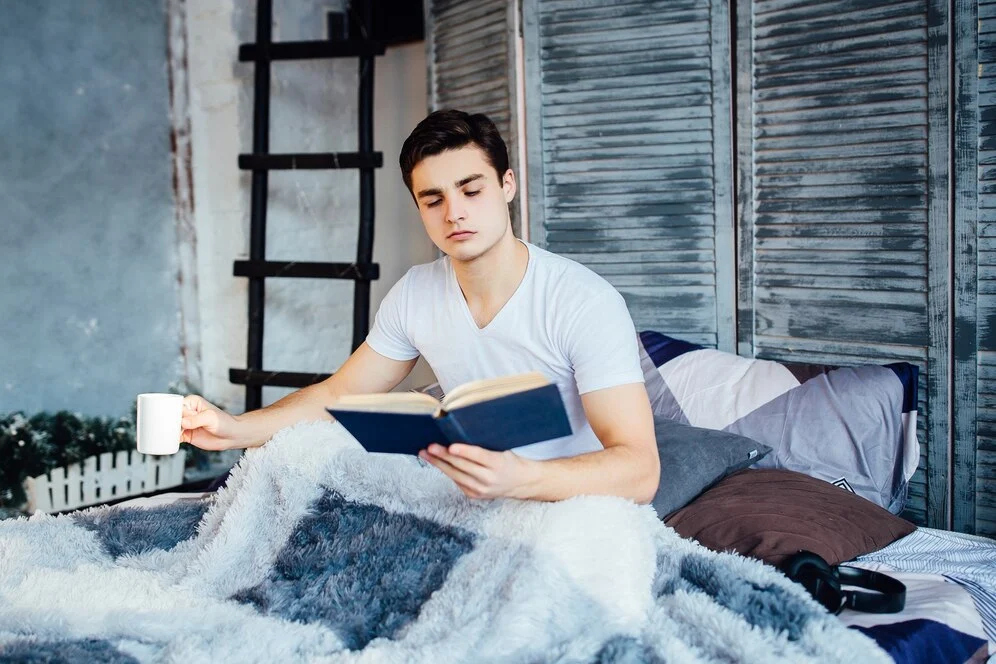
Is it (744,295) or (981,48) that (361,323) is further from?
(981,48)

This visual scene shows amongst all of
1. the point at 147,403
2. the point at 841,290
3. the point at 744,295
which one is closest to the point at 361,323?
the point at 744,295

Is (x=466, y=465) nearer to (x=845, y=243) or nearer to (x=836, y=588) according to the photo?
(x=836, y=588)

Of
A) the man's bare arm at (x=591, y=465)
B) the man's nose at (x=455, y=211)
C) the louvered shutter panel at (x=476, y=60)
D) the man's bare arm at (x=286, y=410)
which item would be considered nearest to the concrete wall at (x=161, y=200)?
the louvered shutter panel at (x=476, y=60)

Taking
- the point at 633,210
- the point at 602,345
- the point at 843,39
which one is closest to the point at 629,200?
the point at 633,210

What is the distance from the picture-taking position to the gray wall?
11.5ft

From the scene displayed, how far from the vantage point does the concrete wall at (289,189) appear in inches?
151

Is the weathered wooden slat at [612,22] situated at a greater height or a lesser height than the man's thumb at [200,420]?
greater

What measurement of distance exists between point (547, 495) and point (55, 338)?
273cm

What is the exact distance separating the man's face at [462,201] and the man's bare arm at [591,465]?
370 mm

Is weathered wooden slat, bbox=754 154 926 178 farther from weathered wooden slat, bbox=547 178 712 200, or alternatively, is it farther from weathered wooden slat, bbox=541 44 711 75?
weathered wooden slat, bbox=541 44 711 75

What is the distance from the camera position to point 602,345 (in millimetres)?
1734

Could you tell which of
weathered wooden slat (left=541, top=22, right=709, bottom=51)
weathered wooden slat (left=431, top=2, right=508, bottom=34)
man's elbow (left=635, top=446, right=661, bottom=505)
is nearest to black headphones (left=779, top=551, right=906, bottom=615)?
man's elbow (left=635, top=446, right=661, bottom=505)

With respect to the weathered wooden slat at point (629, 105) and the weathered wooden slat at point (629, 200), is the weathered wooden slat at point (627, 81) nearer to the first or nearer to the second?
the weathered wooden slat at point (629, 105)

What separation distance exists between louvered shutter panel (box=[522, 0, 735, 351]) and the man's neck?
1.02m
